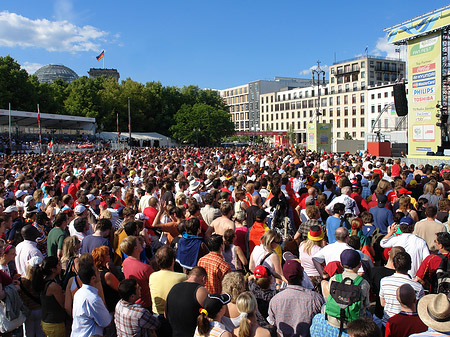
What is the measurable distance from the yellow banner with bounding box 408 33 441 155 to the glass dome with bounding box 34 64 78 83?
106 metres

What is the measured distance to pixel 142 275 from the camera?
13.0ft

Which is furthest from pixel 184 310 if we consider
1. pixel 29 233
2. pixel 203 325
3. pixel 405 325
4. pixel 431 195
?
pixel 431 195

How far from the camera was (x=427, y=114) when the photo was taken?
2411 centimetres

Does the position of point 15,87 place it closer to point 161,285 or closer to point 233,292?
point 161,285

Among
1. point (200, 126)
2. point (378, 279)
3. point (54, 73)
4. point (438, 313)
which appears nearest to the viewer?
point (438, 313)

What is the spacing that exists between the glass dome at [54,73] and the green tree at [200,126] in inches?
2543

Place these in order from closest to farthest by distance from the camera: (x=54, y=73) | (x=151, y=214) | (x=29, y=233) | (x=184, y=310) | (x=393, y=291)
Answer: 1. (x=184, y=310)
2. (x=393, y=291)
3. (x=29, y=233)
4. (x=151, y=214)
5. (x=54, y=73)

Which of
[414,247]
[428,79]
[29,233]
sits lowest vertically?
[414,247]

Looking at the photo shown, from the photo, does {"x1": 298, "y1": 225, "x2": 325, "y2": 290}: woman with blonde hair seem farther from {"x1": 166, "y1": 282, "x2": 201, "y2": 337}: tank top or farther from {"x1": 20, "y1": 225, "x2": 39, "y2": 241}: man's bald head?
{"x1": 20, "y1": 225, "x2": 39, "y2": 241}: man's bald head

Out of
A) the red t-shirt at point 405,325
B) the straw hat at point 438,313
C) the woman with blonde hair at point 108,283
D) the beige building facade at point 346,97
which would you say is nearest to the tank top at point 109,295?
the woman with blonde hair at point 108,283

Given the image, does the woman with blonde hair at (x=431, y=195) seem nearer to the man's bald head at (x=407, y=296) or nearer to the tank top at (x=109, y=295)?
the man's bald head at (x=407, y=296)

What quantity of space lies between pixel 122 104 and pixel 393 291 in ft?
205

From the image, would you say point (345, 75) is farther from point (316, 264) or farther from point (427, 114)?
point (316, 264)

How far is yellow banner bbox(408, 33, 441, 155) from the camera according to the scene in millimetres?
23375
